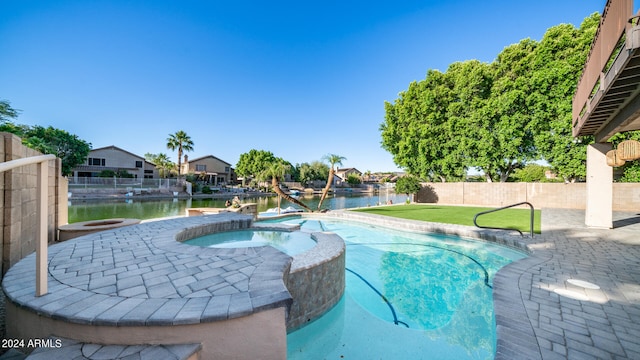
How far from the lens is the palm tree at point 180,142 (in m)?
36.3

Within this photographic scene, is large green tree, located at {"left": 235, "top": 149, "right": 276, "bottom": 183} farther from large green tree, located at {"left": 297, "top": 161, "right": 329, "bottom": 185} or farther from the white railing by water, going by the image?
the white railing by water

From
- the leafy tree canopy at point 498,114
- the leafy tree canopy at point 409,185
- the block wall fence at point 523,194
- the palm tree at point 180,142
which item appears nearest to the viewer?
the block wall fence at point 523,194

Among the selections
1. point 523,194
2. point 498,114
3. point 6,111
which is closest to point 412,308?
point 523,194

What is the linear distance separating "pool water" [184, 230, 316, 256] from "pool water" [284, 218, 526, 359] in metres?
1.44

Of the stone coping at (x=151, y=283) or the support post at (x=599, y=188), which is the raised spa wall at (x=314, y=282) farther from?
the support post at (x=599, y=188)

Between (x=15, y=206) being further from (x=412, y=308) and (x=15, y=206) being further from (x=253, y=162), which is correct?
(x=253, y=162)

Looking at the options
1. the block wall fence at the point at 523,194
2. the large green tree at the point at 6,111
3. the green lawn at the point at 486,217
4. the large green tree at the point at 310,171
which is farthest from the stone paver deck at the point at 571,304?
the large green tree at the point at 310,171

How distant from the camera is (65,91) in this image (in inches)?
725

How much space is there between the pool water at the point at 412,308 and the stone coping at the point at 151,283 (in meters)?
1.33

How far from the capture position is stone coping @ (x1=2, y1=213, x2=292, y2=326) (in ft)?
5.99

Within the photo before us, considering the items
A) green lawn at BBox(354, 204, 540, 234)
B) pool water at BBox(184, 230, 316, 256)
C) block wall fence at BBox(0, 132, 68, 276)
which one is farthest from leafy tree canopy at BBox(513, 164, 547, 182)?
block wall fence at BBox(0, 132, 68, 276)

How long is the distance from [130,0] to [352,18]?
13354mm

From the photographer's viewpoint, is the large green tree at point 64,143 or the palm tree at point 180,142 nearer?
the large green tree at point 64,143

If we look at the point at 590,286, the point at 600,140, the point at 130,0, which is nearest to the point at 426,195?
the point at 600,140
